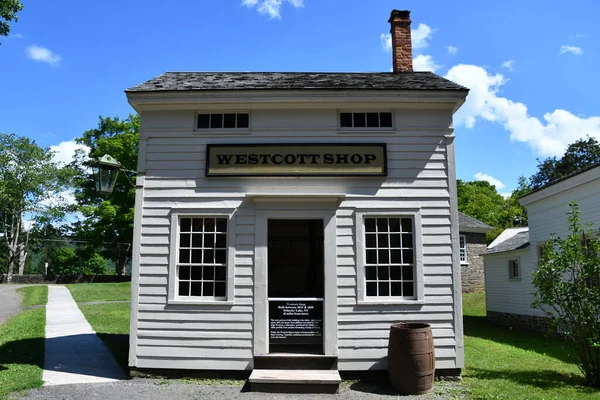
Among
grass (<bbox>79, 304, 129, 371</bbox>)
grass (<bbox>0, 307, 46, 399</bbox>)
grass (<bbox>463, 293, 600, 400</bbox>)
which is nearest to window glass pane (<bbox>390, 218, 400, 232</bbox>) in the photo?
grass (<bbox>463, 293, 600, 400</bbox>)

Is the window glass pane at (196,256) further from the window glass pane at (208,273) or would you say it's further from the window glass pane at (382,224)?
the window glass pane at (382,224)

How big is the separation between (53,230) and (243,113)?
42.1 metres

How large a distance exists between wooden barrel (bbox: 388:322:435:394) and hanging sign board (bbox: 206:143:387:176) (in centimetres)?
284

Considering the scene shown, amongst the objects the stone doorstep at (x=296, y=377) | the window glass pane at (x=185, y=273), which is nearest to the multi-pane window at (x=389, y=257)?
the stone doorstep at (x=296, y=377)

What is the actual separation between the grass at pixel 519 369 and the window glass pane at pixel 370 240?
2.80 meters

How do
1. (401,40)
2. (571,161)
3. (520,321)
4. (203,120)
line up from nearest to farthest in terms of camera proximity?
(203,120) → (401,40) → (520,321) → (571,161)

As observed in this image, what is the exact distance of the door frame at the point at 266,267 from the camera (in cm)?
802

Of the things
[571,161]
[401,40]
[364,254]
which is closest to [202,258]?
[364,254]

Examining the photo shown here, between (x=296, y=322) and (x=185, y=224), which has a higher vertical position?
(x=185, y=224)

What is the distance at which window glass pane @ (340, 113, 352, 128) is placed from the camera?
8.68 meters

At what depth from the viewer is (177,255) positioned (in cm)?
833

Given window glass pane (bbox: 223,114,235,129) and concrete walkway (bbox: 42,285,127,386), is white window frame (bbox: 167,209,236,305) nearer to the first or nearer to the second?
window glass pane (bbox: 223,114,235,129)

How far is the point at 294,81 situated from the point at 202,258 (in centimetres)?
394

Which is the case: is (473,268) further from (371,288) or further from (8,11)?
(8,11)
